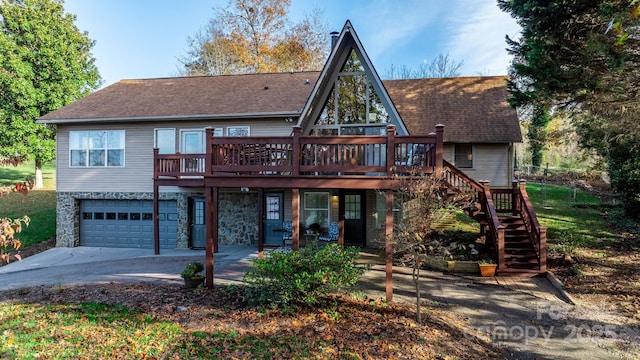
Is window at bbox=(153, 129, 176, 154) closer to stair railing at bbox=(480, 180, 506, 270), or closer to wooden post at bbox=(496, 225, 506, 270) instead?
stair railing at bbox=(480, 180, 506, 270)

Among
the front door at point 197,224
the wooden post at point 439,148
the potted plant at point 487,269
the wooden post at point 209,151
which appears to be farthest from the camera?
the front door at point 197,224

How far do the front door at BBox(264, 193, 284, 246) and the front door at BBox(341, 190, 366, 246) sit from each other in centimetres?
267

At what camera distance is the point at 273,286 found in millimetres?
7152

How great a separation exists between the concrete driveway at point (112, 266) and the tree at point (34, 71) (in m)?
9.20

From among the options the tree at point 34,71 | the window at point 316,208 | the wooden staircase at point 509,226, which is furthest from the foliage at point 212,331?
the tree at point 34,71

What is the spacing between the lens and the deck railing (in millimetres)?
7930

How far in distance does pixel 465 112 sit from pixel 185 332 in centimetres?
1419

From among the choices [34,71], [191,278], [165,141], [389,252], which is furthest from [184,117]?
[34,71]

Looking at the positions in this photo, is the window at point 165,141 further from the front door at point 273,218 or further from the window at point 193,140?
the front door at point 273,218

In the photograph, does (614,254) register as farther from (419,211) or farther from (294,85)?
(294,85)

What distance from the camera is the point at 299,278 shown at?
6754 mm

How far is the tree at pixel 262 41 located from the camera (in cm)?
2556

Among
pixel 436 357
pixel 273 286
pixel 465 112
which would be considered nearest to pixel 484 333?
pixel 436 357

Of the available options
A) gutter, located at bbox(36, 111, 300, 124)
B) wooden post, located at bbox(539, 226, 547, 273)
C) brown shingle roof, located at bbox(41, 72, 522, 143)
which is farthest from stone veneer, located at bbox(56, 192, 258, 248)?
wooden post, located at bbox(539, 226, 547, 273)
